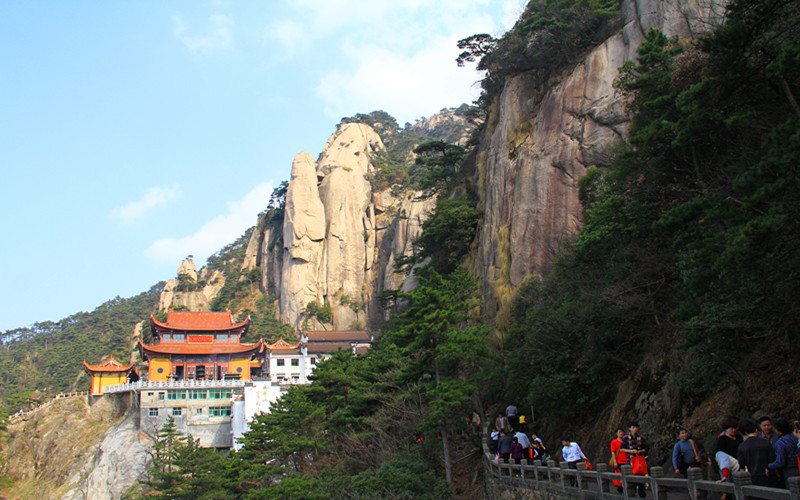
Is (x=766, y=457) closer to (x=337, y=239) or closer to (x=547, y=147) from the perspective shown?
(x=547, y=147)

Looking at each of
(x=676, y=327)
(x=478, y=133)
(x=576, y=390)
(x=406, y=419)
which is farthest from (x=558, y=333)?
(x=478, y=133)

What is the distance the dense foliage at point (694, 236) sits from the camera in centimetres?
895

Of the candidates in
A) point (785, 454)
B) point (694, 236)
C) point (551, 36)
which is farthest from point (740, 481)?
point (551, 36)

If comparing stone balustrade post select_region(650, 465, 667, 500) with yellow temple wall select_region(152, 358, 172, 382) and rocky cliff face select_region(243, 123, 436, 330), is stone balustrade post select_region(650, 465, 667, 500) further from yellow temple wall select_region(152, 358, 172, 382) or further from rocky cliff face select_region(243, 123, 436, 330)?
rocky cliff face select_region(243, 123, 436, 330)

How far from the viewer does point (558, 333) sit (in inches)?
636

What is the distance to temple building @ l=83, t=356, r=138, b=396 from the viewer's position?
43.1 meters

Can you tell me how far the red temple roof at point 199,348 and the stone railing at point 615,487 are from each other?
3459 cm

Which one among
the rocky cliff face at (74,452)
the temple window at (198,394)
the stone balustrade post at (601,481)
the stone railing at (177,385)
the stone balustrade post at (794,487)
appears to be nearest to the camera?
the stone balustrade post at (794,487)

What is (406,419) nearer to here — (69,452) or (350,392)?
(350,392)

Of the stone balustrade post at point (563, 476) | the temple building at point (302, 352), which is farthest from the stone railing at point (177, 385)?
the stone balustrade post at point (563, 476)

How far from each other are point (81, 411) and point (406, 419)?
105ft

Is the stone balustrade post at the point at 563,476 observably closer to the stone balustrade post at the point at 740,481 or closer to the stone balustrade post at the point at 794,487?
the stone balustrade post at the point at 740,481

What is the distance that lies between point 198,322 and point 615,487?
41.7 metres

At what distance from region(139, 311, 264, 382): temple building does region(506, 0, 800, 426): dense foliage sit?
32.6 m
